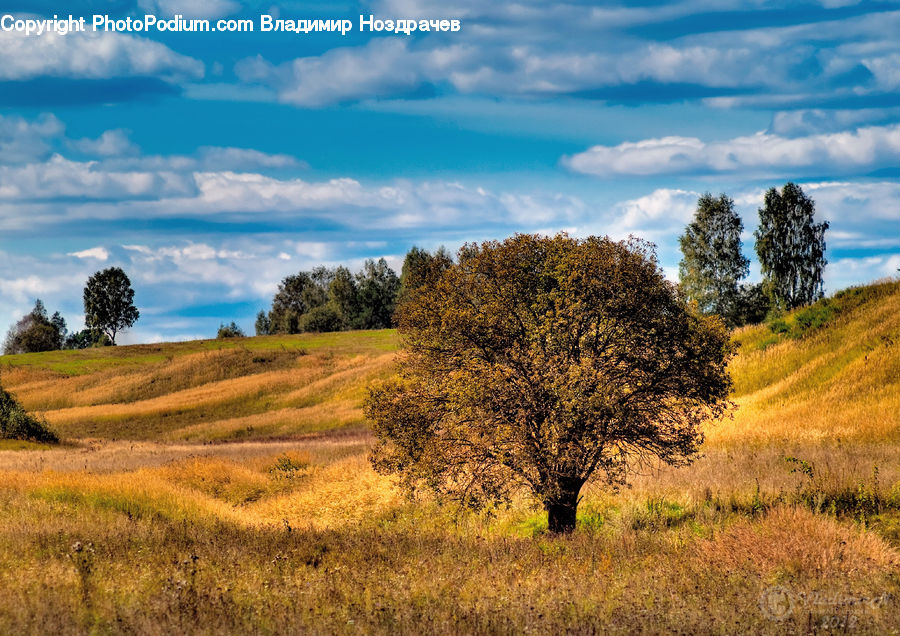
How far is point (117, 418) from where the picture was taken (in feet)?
219

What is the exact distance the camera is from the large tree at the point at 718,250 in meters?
73.6

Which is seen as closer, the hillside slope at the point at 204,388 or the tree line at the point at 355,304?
the hillside slope at the point at 204,388

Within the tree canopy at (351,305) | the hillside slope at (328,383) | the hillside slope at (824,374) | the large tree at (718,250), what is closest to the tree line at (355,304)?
the tree canopy at (351,305)

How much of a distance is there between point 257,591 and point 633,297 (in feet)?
32.7

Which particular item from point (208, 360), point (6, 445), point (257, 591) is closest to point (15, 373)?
point (208, 360)

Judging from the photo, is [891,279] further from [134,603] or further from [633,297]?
[134,603]

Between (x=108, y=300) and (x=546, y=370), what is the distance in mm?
146771

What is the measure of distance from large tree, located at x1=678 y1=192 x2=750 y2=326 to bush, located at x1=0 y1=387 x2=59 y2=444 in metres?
54.9

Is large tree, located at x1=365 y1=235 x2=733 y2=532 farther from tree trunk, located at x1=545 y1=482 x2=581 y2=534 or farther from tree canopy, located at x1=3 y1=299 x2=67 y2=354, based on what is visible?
tree canopy, located at x1=3 y1=299 x2=67 y2=354

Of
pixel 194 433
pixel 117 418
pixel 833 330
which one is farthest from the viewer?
pixel 117 418

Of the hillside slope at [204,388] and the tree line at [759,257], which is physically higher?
the tree line at [759,257]

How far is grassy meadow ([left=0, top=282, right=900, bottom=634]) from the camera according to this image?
9773 millimetres

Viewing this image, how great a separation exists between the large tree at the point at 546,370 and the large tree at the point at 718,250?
5861 cm

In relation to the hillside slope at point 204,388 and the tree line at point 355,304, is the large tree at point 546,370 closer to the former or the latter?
the hillside slope at point 204,388
